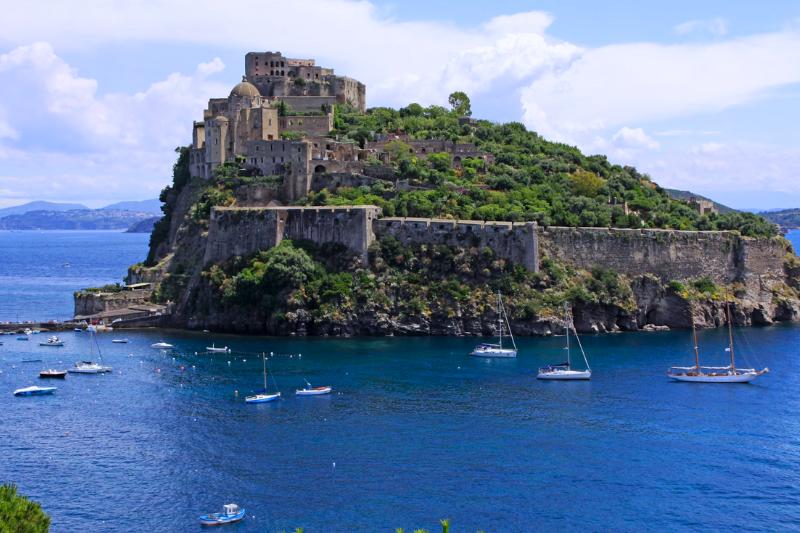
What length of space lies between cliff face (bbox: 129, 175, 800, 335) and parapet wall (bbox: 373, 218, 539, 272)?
101 mm

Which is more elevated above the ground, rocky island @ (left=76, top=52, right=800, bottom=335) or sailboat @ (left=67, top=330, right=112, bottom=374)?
rocky island @ (left=76, top=52, right=800, bottom=335)

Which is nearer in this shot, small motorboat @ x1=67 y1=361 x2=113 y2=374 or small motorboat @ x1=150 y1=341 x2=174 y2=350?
small motorboat @ x1=67 y1=361 x2=113 y2=374

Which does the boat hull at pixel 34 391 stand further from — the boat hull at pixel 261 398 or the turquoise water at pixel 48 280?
the turquoise water at pixel 48 280

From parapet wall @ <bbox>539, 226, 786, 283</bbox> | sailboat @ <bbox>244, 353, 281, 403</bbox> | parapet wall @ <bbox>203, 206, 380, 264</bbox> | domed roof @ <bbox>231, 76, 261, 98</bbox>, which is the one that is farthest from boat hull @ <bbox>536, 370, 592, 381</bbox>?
domed roof @ <bbox>231, 76, 261, 98</bbox>

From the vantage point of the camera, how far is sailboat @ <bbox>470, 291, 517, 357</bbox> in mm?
68000

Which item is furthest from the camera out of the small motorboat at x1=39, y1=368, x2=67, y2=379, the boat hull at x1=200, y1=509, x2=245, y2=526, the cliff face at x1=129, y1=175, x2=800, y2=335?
the cliff face at x1=129, y1=175, x2=800, y2=335

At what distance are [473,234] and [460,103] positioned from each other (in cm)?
4343

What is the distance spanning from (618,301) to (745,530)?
4231cm

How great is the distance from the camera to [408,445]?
46.3 metres

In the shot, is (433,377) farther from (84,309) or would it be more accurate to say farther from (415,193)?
(84,309)

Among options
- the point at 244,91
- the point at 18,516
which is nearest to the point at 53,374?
the point at 18,516

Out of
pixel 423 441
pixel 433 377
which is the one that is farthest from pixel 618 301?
pixel 423 441

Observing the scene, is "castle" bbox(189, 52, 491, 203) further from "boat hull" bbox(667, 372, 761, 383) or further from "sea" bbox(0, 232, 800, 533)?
"boat hull" bbox(667, 372, 761, 383)

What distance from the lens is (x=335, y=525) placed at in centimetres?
3678
